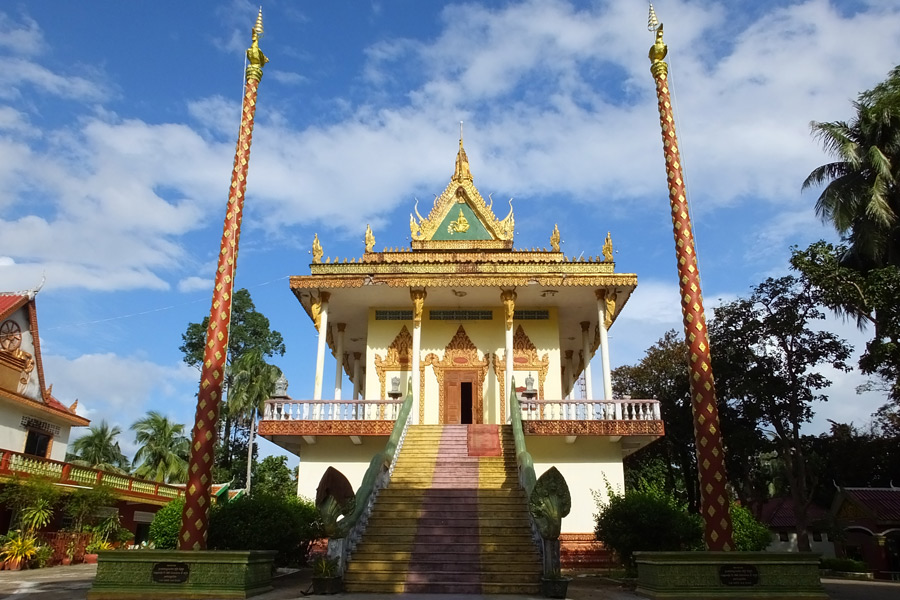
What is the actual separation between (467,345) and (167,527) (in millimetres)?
9256

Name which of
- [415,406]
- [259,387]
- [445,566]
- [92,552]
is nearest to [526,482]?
[445,566]

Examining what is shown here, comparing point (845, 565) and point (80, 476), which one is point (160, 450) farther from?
point (845, 565)

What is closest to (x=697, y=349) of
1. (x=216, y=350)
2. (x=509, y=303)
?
(x=216, y=350)

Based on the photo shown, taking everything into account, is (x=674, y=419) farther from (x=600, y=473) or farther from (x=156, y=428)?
(x=156, y=428)

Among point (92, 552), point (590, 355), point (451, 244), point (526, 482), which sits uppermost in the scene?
point (451, 244)

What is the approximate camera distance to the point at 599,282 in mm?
17297

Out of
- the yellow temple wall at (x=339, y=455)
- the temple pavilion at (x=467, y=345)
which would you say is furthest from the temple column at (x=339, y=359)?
the yellow temple wall at (x=339, y=455)

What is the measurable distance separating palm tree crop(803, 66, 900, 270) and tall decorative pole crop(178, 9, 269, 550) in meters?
14.6

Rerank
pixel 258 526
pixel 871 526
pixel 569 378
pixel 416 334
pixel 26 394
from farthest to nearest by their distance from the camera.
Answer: pixel 569 378, pixel 871 526, pixel 26 394, pixel 416 334, pixel 258 526

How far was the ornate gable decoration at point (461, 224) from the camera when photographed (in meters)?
21.1

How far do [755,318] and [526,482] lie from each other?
50.8ft

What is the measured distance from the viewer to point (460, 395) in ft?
62.3

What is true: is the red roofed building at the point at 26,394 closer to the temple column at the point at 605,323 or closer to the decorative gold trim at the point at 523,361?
the decorative gold trim at the point at 523,361

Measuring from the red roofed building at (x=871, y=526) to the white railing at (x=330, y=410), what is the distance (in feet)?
59.4
